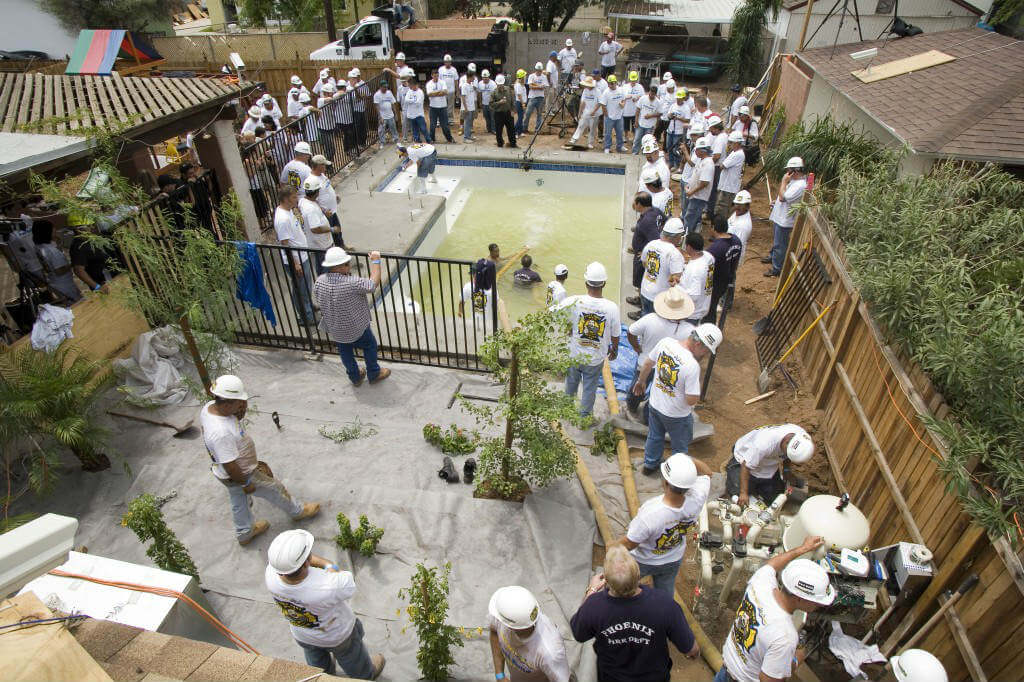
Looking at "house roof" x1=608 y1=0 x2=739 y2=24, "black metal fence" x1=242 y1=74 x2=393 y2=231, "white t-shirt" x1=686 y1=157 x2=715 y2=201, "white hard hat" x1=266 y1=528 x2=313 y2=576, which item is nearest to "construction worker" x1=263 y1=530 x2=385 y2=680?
"white hard hat" x1=266 y1=528 x2=313 y2=576

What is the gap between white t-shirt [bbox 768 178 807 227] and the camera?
7.88 metres

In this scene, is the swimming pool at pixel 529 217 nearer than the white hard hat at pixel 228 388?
No

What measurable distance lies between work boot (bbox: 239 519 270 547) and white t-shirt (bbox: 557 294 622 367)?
3.01m

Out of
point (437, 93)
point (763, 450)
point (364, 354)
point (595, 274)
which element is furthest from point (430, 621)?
point (437, 93)

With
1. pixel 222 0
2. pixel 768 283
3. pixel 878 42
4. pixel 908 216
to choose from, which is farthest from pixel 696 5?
pixel 222 0

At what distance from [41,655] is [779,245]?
9.16m

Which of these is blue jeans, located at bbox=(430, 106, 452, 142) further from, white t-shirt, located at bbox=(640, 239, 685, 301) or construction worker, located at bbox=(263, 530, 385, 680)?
construction worker, located at bbox=(263, 530, 385, 680)

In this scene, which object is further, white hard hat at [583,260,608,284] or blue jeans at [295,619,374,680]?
white hard hat at [583,260,608,284]

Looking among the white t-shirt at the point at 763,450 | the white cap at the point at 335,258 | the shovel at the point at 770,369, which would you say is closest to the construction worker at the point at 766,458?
the white t-shirt at the point at 763,450

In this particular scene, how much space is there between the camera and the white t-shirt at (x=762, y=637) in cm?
285

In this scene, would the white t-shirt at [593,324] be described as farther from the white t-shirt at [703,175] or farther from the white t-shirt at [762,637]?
the white t-shirt at [703,175]

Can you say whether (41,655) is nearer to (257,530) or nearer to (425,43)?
(257,530)

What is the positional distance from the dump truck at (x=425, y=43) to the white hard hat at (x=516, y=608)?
1752cm

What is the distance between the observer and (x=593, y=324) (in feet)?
17.0
